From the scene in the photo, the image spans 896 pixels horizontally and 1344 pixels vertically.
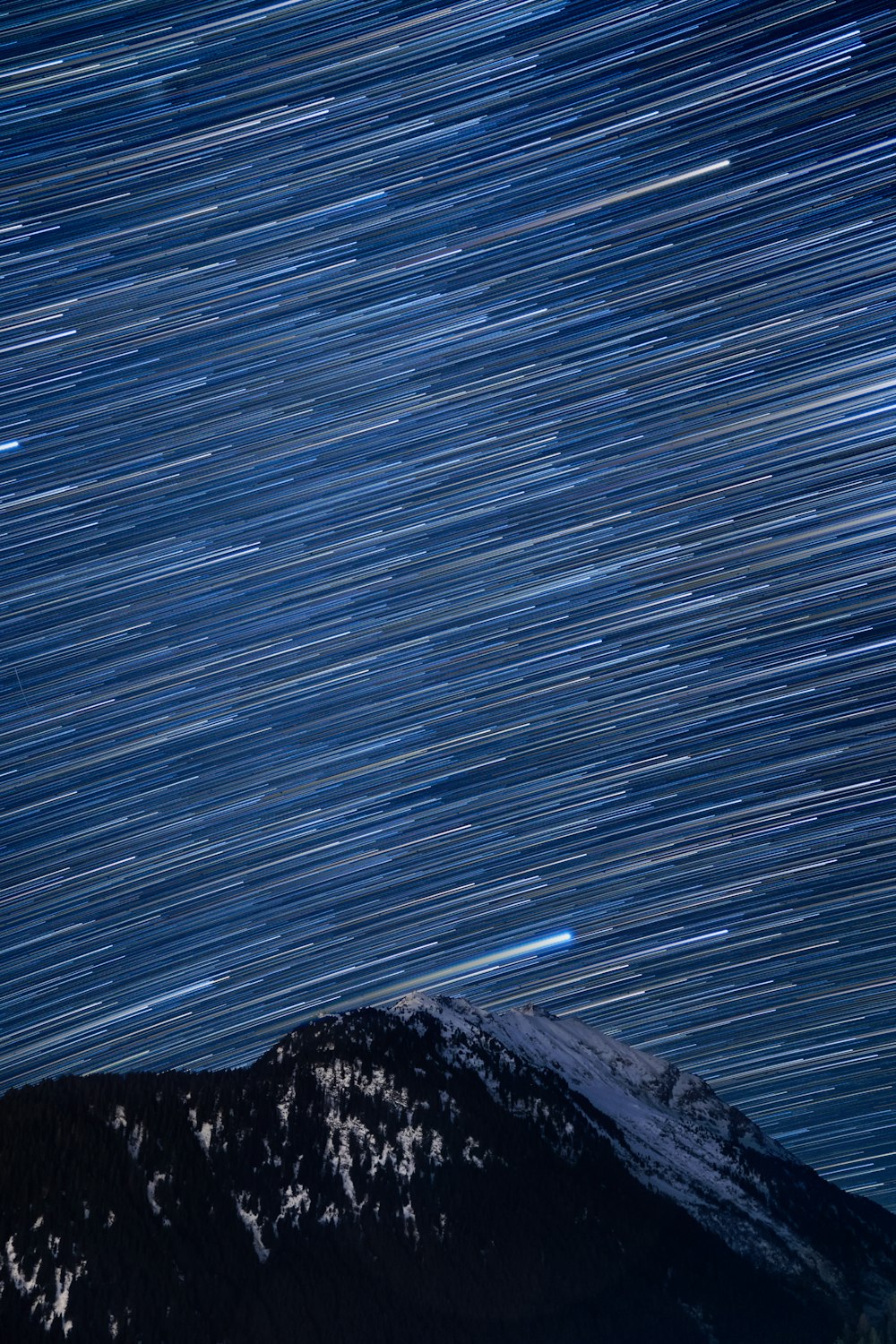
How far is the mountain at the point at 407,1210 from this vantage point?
71562 millimetres

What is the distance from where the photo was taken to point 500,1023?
121 m

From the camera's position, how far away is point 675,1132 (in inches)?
4545

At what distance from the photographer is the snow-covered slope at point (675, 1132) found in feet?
324

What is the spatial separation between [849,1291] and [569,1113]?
2801cm

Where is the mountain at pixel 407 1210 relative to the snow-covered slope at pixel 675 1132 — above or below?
above

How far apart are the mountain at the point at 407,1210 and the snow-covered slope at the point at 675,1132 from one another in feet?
1.29

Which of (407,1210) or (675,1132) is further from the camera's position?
(675,1132)

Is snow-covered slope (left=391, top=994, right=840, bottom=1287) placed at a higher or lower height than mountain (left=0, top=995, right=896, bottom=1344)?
lower

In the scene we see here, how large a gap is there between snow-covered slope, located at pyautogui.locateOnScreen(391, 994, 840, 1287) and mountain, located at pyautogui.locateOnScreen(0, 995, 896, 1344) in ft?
1.29

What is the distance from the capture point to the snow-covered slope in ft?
324

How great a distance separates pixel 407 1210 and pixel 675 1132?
42714mm

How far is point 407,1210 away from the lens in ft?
275

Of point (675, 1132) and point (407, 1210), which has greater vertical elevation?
point (407, 1210)

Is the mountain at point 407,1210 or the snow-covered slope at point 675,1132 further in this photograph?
the snow-covered slope at point 675,1132
